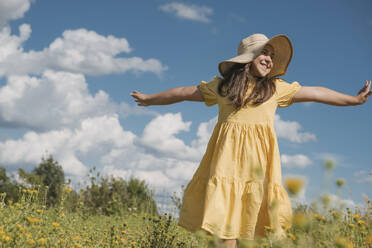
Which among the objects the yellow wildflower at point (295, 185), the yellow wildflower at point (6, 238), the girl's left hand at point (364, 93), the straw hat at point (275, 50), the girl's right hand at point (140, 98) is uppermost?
the straw hat at point (275, 50)

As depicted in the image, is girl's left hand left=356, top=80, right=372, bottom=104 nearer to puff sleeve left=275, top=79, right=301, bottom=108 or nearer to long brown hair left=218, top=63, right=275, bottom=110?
puff sleeve left=275, top=79, right=301, bottom=108

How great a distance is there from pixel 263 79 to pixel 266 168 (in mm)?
857

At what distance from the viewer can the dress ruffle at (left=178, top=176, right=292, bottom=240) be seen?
312 cm

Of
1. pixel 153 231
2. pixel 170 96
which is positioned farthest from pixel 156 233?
pixel 170 96

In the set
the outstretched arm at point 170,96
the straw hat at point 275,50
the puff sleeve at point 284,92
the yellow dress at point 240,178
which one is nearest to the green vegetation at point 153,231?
the yellow dress at point 240,178

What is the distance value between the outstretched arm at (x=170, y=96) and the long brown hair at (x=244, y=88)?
0.99 ft

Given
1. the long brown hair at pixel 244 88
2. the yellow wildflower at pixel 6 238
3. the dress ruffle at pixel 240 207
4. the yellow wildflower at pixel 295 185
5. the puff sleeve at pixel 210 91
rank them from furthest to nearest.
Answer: the puff sleeve at pixel 210 91 < the long brown hair at pixel 244 88 < the dress ruffle at pixel 240 207 < the yellow wildflower at pixel 6 238 < the yellow wildflower at pixel 295 185

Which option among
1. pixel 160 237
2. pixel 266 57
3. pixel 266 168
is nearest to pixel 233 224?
pixel 266 168

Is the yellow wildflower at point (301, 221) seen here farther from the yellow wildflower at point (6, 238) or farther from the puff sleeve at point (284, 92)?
the puff sleeve at point (284, 92)

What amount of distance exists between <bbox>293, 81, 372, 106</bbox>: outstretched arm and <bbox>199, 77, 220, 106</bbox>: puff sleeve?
2.52ft

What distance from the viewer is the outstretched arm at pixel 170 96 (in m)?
3.87

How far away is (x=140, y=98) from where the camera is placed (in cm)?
420

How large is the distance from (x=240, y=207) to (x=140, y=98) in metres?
1.71

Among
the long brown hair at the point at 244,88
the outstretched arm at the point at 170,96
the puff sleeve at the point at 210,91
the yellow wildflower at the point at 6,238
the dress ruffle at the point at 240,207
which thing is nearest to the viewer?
the yellow wildflower at the point at 6,238
